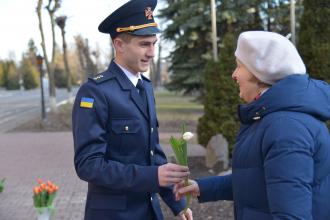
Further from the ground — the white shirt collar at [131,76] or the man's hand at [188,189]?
the white shirt collar at [131,76]

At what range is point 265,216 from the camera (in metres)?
1.71

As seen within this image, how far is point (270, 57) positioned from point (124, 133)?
81 centimetres

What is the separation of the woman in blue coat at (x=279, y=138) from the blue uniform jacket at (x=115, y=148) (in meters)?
0.51

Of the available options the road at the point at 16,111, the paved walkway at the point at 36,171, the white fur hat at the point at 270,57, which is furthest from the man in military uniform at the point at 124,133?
the road at the point at 16,111

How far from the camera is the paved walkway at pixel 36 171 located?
635 cm

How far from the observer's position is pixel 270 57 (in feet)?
→ 5.66

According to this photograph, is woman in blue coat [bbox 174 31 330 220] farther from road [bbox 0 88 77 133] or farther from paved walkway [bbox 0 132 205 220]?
road [bbox 0 88 77 133]

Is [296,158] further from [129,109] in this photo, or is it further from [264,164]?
[129,109]

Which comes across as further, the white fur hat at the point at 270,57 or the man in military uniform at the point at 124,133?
the man in military uniform at the point at 124,133

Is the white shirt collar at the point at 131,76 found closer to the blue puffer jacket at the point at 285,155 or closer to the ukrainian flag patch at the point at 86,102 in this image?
the ukrainian flag patch at the point at 86,102

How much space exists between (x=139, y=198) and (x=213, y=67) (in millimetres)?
6855


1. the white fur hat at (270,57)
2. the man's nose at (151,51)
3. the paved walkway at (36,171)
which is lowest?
the paved walkway at (36,171)

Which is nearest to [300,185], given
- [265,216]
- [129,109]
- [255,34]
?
[265,216]

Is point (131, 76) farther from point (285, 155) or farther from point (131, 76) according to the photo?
point (285, 155)
